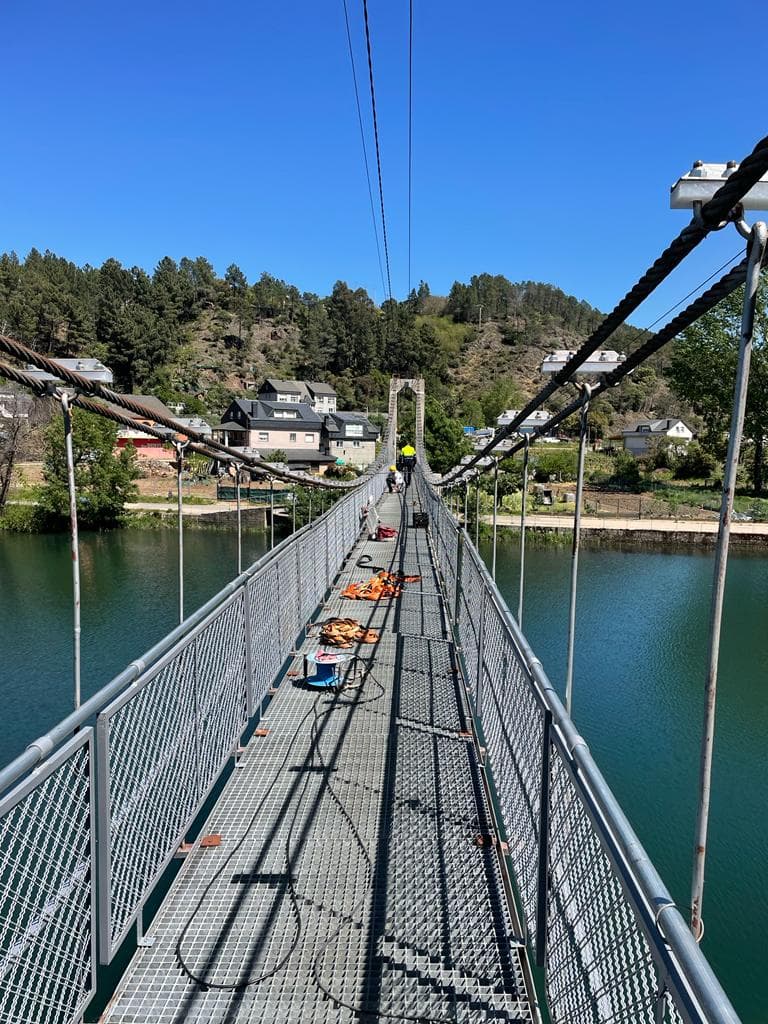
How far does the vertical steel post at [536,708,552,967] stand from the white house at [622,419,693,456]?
35495 mm

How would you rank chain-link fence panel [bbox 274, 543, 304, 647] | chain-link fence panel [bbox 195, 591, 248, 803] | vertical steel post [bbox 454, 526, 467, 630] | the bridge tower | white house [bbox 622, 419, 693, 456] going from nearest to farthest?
chain-link fence panel [bbox 195, 591, 248, 803] → chain-link fence panel [bbox 274, 543, 304, 647] → vertical steel post [bbox 454, 526, 467, 630] → the bridge tower → white house [bbox 622, 419, 693, 456]

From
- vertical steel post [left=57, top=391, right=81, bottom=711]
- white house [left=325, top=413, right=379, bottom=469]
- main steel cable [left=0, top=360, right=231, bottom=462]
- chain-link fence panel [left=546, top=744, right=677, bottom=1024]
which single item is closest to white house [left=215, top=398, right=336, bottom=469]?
white house [left=325, top=413, right=379, bottom=469]

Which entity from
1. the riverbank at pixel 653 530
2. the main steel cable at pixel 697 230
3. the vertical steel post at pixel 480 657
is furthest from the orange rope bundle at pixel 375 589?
the riverbank at pixel 653 530

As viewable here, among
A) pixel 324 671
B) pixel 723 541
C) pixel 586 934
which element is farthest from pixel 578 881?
pixel 324 671

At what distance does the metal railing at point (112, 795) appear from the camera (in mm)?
1361

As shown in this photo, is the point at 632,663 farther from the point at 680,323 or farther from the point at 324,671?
the point at 680,323

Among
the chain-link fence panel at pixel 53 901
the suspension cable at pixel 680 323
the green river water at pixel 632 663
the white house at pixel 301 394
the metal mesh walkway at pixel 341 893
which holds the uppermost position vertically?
the white house at pixel 301 394

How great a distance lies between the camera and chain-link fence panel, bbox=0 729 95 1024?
1314 millimetres

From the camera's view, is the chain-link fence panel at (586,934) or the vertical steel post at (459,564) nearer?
the chain-link fence panel at (586,934)

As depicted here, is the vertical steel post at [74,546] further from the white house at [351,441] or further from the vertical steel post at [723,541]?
the white house at [351,441]

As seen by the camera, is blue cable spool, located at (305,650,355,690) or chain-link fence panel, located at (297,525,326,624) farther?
chain-link fence panel, located at (297,525,326,624)

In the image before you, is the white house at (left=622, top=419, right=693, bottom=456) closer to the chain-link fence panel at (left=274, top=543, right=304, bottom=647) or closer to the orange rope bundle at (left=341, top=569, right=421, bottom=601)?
the orange rope bundle at (left=341, top=569, right=421, bottom=601)

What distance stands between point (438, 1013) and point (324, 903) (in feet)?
1.67

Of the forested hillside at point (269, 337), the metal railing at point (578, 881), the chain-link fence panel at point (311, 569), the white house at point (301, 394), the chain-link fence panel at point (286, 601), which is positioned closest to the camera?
the metal railing at point (578, 881)
